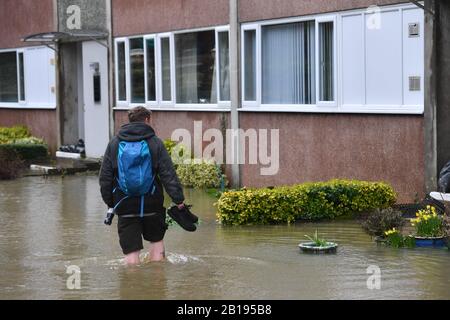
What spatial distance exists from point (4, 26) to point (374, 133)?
1606 centimetres

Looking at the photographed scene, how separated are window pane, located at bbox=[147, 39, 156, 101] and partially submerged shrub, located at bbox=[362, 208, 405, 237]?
10494 millimetres

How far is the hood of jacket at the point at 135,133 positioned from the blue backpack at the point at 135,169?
45 millimetres

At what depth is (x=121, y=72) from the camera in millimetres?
23453

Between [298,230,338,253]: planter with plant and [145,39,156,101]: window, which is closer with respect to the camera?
[298,230,338,253]: planter with plant

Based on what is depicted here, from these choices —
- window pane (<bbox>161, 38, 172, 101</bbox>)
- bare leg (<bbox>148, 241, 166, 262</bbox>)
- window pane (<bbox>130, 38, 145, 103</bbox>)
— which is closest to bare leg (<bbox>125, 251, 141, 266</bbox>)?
bare leg (<bbox>148, 241, 166, 262</bbox>)

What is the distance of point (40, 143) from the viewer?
2627 centimetres

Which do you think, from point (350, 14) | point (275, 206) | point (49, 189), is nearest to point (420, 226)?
point (275, 206)

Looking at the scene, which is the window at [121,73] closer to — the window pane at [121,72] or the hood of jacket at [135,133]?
the window pane at [121,72]

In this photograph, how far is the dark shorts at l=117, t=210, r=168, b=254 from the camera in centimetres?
1059

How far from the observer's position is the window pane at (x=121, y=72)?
2333 centimetres

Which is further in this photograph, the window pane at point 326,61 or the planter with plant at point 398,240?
the window pane at point 326,61

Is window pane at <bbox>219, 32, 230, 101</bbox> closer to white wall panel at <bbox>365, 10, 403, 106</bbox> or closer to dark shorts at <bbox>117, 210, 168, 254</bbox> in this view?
→ white wall panel at <bbox>365, 10, 403, 106</bbox>

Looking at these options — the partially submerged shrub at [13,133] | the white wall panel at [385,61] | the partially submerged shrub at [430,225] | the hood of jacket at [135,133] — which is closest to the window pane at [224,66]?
the white wall panel at [385,61]
